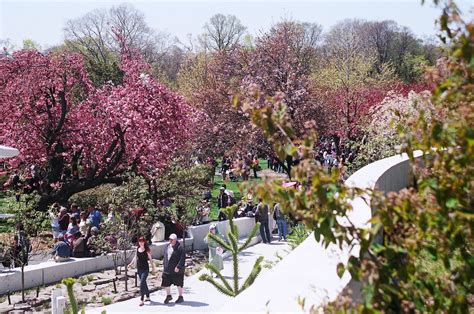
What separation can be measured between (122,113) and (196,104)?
16286mm

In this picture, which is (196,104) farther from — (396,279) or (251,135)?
(396,279)

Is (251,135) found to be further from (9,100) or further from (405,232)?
(405,232)

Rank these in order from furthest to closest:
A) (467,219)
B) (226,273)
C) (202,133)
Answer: (202,133) → (226,273) → (467,219)

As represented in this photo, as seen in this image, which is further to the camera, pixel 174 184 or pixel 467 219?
pixel 174 184

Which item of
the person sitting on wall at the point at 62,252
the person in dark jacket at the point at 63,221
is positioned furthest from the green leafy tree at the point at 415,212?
the person in dark jacket at the point at 63,221

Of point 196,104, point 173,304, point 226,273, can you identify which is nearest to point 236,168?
point 173,304

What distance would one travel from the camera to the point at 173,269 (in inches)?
569

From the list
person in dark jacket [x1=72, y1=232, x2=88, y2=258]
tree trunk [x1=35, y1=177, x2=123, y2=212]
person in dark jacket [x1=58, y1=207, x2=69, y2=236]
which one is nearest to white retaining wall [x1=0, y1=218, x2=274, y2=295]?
person in dark jacket [x1=72, y1=232, x2=88, y2=258]

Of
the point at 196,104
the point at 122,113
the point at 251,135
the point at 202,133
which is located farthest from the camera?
the point at 196,104

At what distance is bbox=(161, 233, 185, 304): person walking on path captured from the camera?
14.3m

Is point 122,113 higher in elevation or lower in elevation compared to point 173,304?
higher

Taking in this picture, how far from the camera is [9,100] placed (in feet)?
78.9

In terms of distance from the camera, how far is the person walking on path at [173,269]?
563 inches

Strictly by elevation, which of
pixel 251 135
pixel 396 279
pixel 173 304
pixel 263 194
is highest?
pixel 251 135
